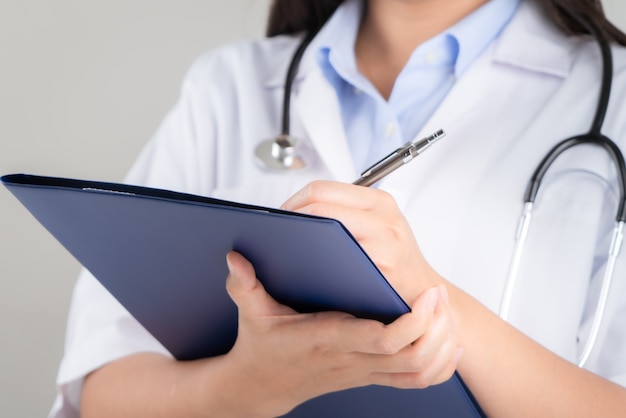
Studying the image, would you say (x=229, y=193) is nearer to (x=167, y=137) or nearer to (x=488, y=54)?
(x=167, y=137)

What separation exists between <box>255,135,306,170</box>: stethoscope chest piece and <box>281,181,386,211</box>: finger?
15.6 inches

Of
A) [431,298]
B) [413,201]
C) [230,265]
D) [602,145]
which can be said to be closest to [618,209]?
[602,145]

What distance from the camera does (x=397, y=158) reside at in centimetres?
71

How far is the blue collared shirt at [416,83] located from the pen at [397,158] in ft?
0.96

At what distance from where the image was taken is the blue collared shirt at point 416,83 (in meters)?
1.06

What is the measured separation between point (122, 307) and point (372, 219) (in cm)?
52

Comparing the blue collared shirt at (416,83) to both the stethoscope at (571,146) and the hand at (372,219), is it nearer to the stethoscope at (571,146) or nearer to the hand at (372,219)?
the stethoscope at (571,146)

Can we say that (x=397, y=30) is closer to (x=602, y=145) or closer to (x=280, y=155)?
(x=280, y=155)

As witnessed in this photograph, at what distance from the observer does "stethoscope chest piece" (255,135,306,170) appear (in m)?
1.07

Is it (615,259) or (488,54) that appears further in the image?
(488,54)

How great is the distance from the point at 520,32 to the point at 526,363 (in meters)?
0.47

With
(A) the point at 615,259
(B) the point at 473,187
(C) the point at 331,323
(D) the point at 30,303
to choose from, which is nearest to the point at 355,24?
(B) the point at 473,187

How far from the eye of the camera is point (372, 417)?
807 millimetres

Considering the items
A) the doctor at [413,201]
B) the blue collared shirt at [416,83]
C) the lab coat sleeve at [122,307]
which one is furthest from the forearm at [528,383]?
the lab coat sleeve at [122,307]
